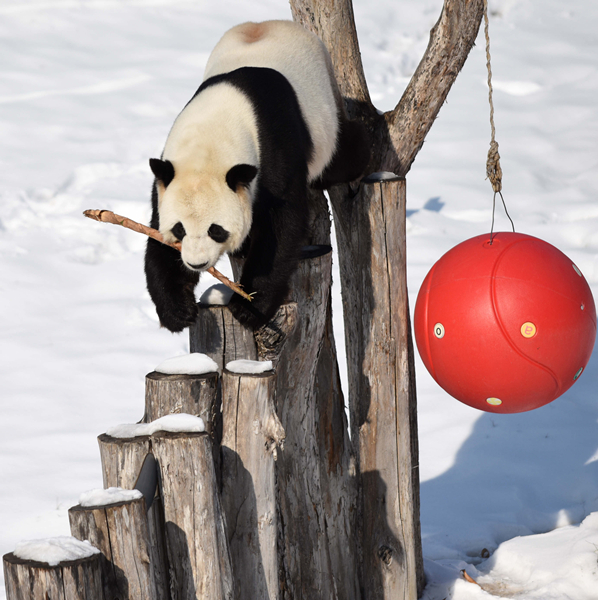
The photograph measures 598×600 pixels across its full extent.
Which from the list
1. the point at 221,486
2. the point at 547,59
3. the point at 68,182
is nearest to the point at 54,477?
the point at 221,486

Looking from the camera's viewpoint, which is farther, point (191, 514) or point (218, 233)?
point (218, 233)

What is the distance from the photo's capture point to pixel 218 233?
2.73 m

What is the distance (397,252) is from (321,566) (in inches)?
62.2

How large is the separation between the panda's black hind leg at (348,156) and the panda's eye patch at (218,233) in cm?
112

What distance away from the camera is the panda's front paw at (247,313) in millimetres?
2875

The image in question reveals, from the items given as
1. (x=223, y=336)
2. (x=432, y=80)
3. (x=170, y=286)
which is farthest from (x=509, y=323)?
(x=432, y=80)

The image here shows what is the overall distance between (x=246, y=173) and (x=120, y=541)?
1.41 metres

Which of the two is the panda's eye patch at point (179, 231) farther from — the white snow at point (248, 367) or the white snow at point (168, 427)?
the white snow at point (168, 427)

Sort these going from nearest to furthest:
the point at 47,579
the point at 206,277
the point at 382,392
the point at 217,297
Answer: the point at 47,579 → the point at 217,297 → the point at 382,392 → the point at 206,277

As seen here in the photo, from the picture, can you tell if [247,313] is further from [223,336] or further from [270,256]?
[270,256]

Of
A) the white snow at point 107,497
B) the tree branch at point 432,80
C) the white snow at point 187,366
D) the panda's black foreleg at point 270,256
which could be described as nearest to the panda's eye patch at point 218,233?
the panda's black foreleg at point 270,256

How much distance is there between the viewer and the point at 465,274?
9.80ft

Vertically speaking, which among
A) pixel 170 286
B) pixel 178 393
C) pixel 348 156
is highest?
pixel 348 156

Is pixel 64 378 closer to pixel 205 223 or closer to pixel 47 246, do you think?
pixel 47 246
